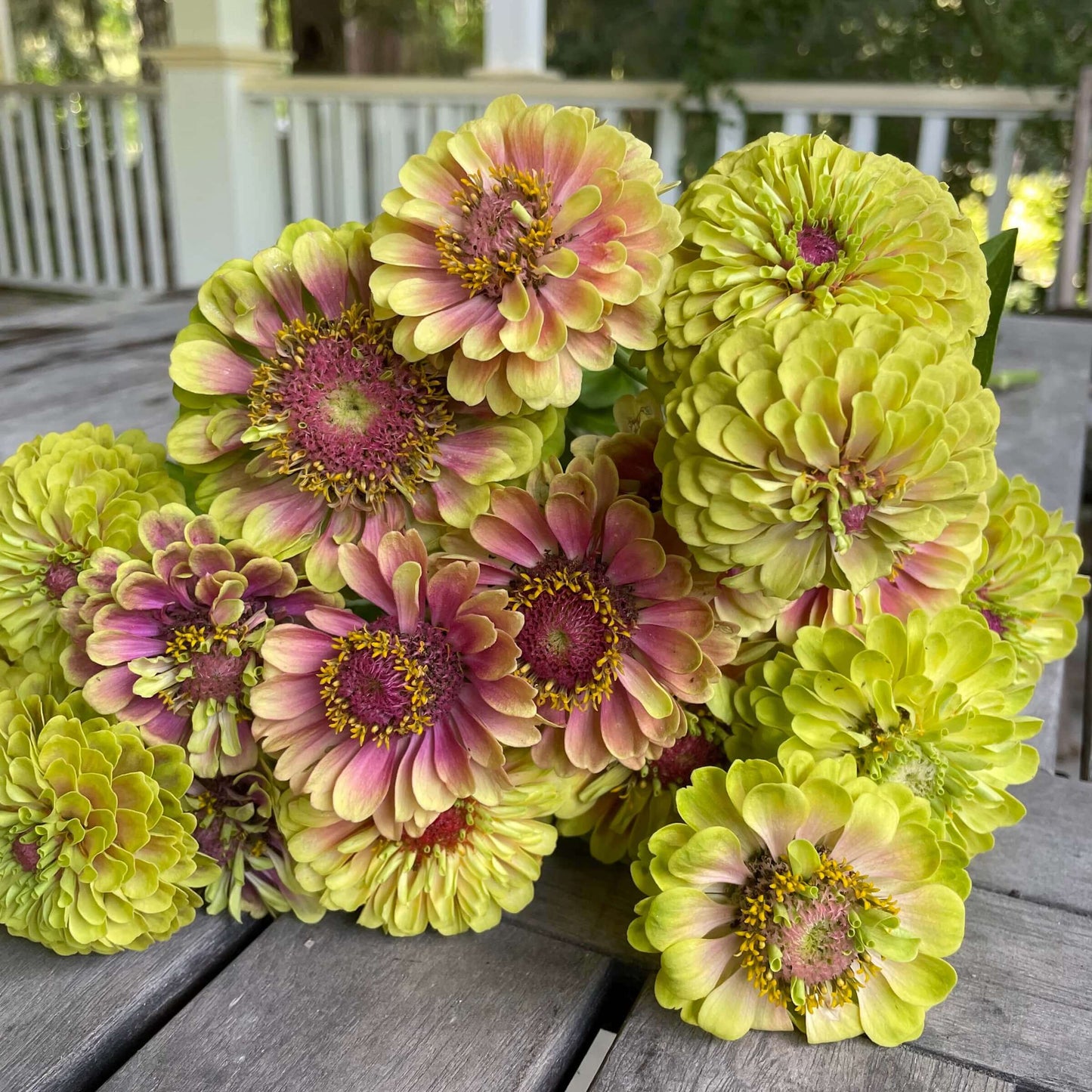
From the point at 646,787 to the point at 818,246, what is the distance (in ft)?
1.00

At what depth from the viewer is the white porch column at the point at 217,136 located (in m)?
3.43

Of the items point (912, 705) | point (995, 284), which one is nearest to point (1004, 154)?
point (995, 284)

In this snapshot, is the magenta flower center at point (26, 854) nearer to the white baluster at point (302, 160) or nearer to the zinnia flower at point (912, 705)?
the zinnia flower at point (912, 705)

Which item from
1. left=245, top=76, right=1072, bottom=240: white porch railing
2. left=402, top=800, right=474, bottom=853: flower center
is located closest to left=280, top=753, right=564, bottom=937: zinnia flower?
left=402, top=800, right=474, bottom=853: flower center

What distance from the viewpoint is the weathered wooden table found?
1.50 ft

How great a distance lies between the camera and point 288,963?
52cm

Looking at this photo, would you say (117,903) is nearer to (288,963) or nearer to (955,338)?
(288,963)

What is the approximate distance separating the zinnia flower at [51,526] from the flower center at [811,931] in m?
0.38

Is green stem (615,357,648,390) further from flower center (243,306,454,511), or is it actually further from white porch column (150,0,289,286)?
white porch column (150,0,289,286)

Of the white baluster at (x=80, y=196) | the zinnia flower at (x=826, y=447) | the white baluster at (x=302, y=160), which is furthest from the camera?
the white baluster at (x=80, y=196)

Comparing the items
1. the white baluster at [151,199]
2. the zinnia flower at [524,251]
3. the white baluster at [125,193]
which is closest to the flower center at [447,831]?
the zinnia flower at [524,251]

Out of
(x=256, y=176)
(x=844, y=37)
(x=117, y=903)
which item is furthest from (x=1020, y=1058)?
(x=844, y=37)

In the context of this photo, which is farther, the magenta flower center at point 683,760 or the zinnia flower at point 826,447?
the magenta flower center at point 683,760

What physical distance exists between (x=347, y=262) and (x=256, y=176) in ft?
11.7
